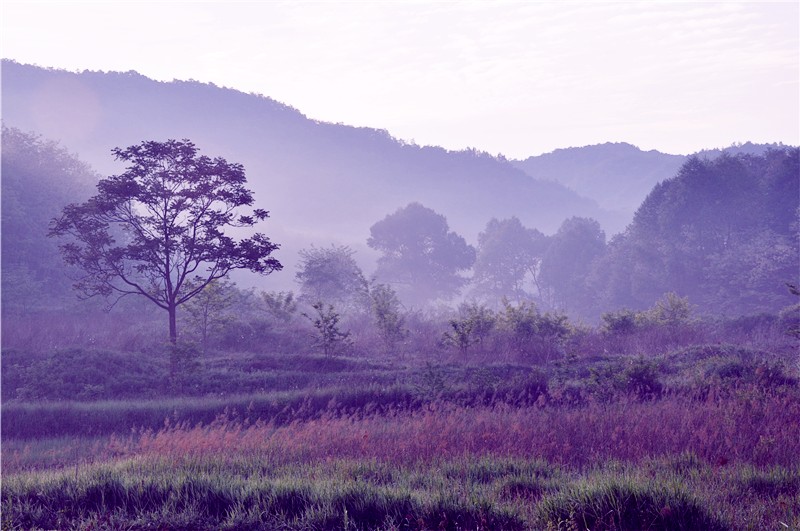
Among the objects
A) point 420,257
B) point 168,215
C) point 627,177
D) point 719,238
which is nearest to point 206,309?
point 168,215

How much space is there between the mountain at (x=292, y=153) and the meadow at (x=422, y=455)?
89.9 metres

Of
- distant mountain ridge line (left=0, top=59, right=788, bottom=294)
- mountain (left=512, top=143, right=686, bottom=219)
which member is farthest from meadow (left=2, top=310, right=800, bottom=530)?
mountain (left=512, top=143, right=686, bottom=219)

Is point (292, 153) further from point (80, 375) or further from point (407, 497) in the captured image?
point (407, 497)

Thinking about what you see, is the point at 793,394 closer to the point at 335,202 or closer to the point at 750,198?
the point at 750,198

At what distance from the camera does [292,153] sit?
150625 millimetres

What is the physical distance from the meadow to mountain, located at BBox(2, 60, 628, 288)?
8990 centimetres

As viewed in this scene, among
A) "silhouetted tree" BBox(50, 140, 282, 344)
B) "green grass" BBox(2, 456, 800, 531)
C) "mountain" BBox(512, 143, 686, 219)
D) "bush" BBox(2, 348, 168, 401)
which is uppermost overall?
"mountain" BBox(512, 143, 686, 219)

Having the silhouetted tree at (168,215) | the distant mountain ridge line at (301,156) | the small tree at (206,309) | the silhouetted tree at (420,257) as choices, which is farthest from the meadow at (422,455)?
the distant mountain ridge line at (301,156)

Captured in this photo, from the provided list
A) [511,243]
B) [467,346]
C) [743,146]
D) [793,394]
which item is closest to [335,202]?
[511,243]

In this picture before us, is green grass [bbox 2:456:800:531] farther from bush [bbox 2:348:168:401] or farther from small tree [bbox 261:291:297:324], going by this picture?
small tree [bbox 261:291:297:324]

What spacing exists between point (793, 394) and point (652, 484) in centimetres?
664

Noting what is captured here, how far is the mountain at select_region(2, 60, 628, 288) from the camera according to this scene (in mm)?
118750

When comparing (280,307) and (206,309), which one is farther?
(280,307)

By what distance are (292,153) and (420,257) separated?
8885cm
